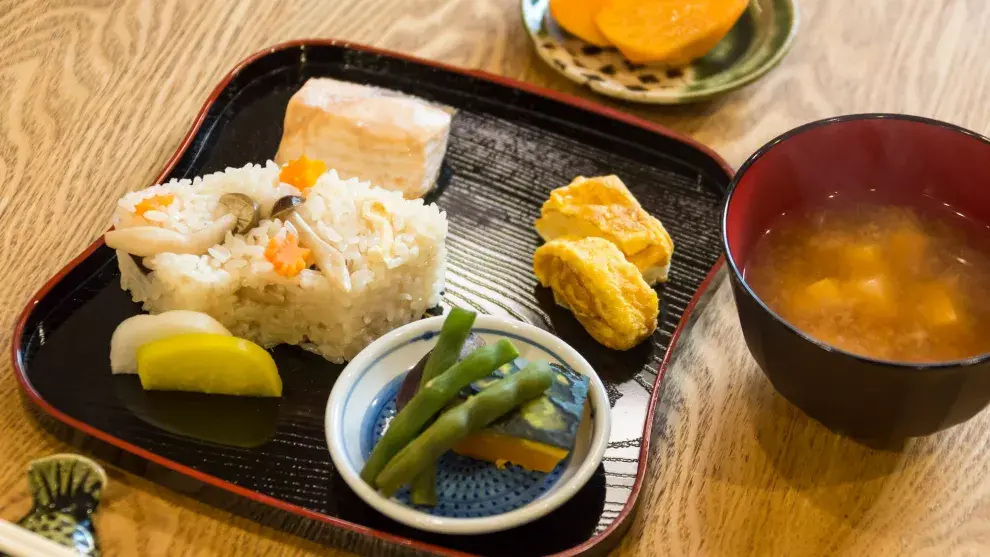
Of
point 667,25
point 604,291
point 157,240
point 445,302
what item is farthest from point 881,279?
point 157,240

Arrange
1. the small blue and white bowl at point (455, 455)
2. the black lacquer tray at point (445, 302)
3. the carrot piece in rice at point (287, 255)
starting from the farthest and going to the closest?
1. the carrot piece in rice at point (287, 255)
2. the black lacquer tray at point (445, 302)
3. the small blue and white bowl at point (455, 455)

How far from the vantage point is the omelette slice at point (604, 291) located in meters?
1.90

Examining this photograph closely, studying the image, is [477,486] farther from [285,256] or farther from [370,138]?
[370,138]

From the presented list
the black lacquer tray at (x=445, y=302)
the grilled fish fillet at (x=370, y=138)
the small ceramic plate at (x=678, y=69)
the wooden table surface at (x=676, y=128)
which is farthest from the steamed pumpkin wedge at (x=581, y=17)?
the grilled fish fillet at (x=370, y=138)

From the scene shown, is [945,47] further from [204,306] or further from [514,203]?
[204,306]

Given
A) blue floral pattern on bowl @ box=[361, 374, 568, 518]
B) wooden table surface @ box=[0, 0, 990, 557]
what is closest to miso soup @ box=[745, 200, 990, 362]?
wooden table surface @ box=[0, 0, 990, 557]

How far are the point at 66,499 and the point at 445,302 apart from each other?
0.89 metres

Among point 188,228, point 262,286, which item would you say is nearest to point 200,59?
point 188,228

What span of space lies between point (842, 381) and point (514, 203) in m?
1.08

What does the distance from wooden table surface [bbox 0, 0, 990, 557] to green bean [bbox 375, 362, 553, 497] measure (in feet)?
0.71

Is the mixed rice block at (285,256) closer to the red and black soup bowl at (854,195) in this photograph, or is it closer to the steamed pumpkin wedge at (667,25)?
the red and black soup bowl at (854,195)

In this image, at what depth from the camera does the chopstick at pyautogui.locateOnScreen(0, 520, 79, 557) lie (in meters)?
1.36

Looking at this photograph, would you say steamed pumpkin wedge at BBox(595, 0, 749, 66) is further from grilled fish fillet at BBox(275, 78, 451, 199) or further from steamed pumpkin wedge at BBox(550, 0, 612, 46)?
grilled fish fillet at BBox(275, 78, 451, 199)

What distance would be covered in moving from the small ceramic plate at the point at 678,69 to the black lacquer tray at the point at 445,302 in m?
0.14
